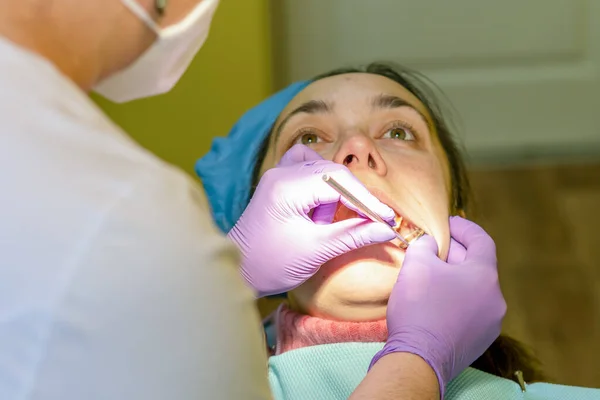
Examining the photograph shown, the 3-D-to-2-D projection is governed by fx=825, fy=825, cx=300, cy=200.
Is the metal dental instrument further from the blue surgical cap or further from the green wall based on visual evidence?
the green wall

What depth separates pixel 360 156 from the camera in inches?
51.8

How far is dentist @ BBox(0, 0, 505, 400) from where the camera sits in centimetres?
63

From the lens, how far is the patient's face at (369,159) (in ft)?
4.19

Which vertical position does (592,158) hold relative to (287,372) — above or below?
below

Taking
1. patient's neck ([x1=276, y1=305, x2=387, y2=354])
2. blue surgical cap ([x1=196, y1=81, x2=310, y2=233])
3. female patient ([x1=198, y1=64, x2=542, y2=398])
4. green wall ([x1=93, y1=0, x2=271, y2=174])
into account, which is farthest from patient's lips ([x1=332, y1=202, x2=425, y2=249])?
green wall ([x1=93, y1=0, x2=271, y2=174])

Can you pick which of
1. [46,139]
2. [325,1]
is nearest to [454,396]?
[46,139]

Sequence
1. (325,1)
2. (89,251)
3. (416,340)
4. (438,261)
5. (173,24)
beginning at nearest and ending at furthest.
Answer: (89,251)
(173,24)
(416,340)
(438,261)
(325,1)

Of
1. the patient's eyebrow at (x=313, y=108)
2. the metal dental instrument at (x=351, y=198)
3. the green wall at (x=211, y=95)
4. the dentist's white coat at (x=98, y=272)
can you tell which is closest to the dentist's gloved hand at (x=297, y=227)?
the metal dental instrument at (x=351, y=198)

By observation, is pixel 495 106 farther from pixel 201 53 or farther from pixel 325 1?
pixel 201 53

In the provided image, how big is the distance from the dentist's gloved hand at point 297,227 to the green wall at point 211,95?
1086 mm

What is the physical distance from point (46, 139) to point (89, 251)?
102 millimetres

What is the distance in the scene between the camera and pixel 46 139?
2.16ft

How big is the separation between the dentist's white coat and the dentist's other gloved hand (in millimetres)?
516

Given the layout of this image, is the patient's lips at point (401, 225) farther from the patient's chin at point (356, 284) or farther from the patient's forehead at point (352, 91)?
the patient's forehead at point (352, 91)
